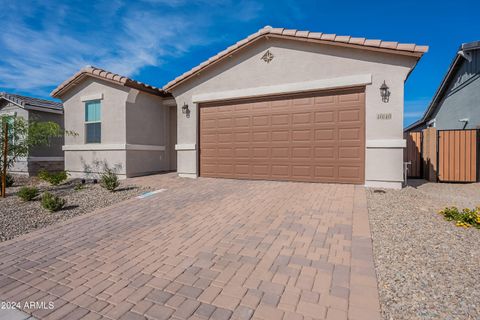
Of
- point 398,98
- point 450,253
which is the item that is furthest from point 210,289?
point 398,98

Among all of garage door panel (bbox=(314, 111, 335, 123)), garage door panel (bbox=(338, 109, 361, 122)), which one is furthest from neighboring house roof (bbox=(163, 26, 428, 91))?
garage door panel (bbox=(314, 111, 335, 123))

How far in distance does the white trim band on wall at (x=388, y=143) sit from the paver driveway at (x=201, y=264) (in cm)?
261

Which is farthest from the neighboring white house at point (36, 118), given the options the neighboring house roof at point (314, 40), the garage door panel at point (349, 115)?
the garage door panel at point (349, 115)

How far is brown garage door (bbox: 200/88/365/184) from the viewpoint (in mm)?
7387

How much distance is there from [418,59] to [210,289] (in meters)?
7.89

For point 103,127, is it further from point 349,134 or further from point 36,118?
point 349,134

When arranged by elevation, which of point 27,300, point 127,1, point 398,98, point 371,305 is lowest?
point 27,300

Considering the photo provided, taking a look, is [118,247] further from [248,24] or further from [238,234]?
[248,24]

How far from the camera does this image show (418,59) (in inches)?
261

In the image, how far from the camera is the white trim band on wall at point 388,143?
686 cm

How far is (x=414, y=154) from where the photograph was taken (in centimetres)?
1030

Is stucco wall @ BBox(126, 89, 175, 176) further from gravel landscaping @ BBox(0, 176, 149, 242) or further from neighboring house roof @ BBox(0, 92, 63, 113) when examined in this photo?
neighboring house roof @ BBox(0, 92, 63, 113)

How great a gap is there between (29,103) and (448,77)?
74.6ft

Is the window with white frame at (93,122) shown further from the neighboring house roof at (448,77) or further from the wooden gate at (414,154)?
the neighboring house roof at (448,77)
